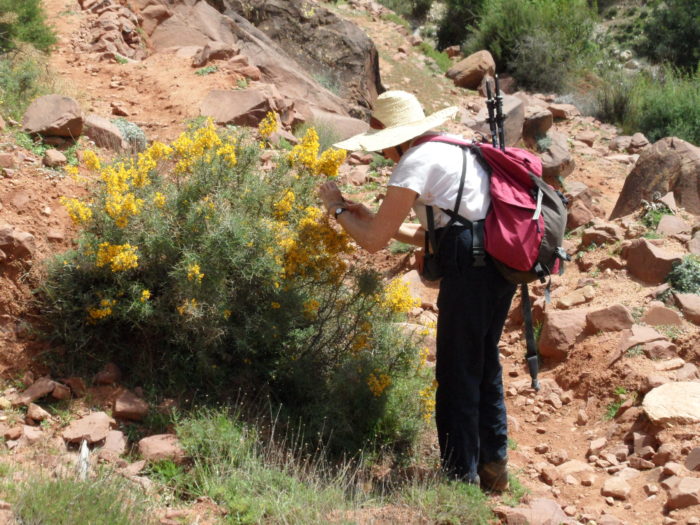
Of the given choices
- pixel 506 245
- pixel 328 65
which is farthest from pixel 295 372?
pixel 328 65

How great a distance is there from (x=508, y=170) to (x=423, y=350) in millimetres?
1357

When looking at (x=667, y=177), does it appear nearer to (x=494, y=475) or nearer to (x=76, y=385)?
(x=494, y=475)

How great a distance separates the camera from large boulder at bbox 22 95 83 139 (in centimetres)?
542

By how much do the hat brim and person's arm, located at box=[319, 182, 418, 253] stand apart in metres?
0.21

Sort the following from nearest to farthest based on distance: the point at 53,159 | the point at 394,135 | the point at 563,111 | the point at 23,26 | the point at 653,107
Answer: the point at 394,135 → the point at 53,159 → the point at 23,26 → the point at 653,107 → the point at 563,111

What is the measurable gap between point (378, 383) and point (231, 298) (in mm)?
872

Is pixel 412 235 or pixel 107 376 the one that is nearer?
pixel 412 235

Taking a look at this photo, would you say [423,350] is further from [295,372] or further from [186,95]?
[186,95]

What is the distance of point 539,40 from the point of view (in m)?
16.5

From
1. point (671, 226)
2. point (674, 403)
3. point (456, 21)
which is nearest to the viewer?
point (674, 403)

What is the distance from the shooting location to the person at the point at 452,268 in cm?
314

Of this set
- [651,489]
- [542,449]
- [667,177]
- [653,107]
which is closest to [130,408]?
[542,449]

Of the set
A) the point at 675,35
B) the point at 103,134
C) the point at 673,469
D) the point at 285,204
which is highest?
the point at 675,35

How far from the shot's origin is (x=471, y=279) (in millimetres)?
3203
